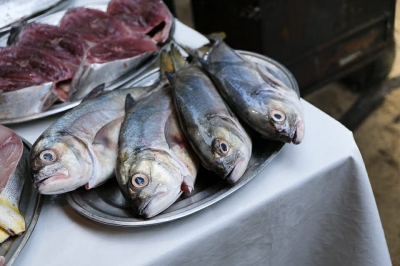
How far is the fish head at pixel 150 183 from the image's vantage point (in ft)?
2.63

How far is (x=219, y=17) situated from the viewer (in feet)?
7.75

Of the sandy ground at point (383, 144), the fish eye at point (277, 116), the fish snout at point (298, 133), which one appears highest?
the fish eye at point (277, 116)

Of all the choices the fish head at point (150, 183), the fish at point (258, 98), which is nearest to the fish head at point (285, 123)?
the fish at point (258, 98)

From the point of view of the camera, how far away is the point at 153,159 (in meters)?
0.84

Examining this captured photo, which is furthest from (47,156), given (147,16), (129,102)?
(147,16)

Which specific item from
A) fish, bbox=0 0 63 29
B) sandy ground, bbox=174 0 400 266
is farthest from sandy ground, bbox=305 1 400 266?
fish, bbox=0 0 63 29

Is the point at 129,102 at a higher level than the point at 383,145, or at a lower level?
higher

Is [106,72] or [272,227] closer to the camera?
[272,227]

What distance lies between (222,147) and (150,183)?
0.50ft

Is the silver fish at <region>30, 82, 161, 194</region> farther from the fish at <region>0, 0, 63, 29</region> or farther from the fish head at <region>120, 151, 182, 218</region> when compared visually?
the fish at <region>0, 0, 63, 29</region>

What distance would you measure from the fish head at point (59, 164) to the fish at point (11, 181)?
0.06 metres

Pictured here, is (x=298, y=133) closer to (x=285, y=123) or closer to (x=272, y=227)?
(x=285, y=123)

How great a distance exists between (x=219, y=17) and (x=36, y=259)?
1.77 metres

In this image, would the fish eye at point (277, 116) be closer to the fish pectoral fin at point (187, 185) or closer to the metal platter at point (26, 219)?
the fish pectoral fin at point (187, 185)
